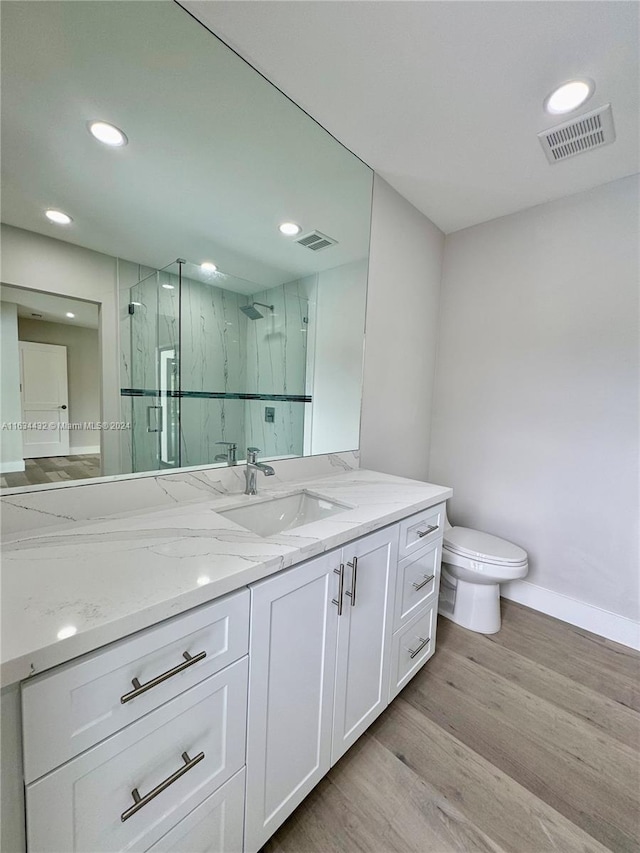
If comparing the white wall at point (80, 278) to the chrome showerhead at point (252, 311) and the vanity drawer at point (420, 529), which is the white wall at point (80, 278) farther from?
the vanity drawer at point (420, 529)

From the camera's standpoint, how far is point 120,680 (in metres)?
0.60

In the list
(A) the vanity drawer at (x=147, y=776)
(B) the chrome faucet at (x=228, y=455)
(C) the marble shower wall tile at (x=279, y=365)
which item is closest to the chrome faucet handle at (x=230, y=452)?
(B) the chrome faucet at (x=228, y=455)

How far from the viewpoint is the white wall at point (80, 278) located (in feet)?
2.90

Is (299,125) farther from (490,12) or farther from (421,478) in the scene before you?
(421,478)

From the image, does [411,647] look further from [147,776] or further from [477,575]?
[147,776]

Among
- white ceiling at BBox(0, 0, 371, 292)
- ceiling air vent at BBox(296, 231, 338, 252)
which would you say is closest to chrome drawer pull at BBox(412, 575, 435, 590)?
white ceiling at BBox(0, 0, 371, 292)

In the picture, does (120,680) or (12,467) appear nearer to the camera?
(120,680)

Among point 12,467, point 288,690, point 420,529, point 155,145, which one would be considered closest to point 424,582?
point 420,529

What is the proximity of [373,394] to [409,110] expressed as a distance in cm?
129

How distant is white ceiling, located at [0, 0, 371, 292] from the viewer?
34.9 inches

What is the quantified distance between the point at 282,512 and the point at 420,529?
0.58 metres

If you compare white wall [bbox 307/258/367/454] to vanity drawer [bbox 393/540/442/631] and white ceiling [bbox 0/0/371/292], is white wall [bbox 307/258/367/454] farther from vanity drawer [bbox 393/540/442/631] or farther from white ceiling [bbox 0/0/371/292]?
vanity drawer [bbox 393/540/442/631]

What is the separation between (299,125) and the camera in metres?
1.48

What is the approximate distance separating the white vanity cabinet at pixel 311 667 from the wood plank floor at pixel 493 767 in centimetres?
14
